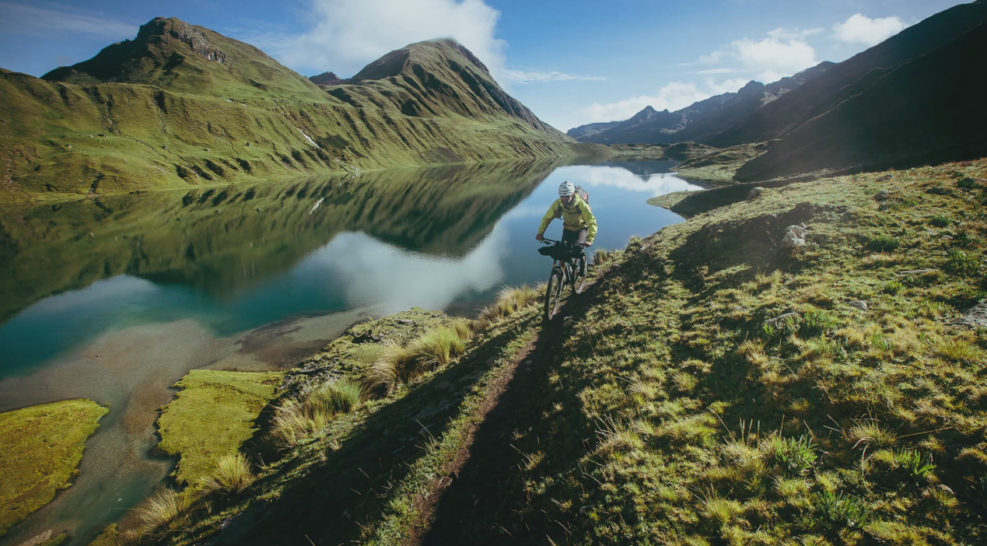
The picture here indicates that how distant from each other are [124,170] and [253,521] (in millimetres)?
102156

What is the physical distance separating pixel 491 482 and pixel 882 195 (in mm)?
14913

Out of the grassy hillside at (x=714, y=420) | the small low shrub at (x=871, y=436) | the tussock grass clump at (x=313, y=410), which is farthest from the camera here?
the tussock grass clump at (x=313, y=410)

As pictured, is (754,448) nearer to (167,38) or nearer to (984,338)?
(984,338)

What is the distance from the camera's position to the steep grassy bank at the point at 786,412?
11.4 ft

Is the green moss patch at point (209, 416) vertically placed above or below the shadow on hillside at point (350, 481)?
below

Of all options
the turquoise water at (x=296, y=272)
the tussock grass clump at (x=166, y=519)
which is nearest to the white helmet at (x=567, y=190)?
the tussock grass clump at (x=166, y=519)

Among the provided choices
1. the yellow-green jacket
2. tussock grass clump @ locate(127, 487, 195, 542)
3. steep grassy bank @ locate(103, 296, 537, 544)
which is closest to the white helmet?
the yellow-green jacket

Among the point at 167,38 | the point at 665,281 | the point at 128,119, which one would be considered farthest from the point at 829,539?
the point at 167,38

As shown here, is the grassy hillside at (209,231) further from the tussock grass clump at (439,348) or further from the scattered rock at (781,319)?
the scattered rock at (781,319)

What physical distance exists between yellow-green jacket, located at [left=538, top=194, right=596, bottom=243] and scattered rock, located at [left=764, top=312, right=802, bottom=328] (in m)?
5.36

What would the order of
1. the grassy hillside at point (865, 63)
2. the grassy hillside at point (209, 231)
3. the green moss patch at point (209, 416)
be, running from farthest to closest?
the grassy hillside at point (865, 63) → the grassy hillside at point (209, 231) → the green moss patch at point (209, 416)

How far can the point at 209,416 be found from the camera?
12.3 metres

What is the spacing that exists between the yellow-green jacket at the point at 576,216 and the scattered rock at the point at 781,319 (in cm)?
536

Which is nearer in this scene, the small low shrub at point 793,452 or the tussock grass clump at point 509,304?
the small low shrub at point 793,452
